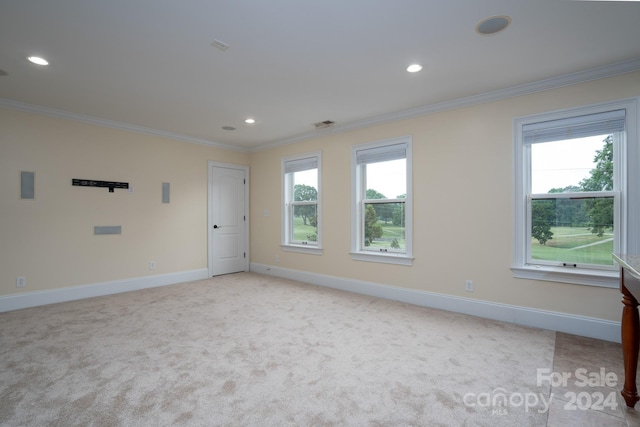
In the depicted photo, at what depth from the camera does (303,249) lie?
5.54 metres

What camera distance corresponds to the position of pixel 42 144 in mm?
4117

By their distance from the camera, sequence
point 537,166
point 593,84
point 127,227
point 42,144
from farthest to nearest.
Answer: point 127,227 → point 42,144 → point 537,166 → point 593,84

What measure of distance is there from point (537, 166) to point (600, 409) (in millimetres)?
2317

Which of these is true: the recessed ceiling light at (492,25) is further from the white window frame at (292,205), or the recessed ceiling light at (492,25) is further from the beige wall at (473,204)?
the white window frame at (292,205)

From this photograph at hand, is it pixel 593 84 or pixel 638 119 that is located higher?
pixel 593 84

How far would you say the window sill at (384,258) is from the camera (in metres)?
4.23

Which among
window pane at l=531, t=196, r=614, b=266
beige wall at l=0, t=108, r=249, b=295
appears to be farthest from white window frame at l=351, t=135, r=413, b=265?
beige wall at l=0, t=108, r=249, b=295

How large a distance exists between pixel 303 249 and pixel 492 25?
162 inches

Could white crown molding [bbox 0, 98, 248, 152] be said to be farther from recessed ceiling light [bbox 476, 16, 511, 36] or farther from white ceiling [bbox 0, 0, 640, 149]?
recessed ceiling light [bbox 476, 16, 511, 36]

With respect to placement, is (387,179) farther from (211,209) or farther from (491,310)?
(211,209)

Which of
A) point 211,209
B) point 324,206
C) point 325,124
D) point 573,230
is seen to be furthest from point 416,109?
point 211,209

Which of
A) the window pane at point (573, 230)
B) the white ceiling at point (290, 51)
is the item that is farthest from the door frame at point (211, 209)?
the window pane at point (573, 230)

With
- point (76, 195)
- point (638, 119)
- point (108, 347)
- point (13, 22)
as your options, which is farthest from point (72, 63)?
point (638, 119)

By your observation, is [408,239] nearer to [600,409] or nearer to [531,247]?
[531,247]
